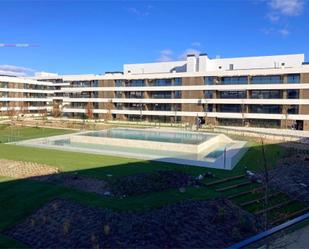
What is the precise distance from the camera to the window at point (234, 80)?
159 ft

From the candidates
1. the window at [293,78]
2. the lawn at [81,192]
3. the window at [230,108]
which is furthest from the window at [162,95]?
the lawn at [81,192]

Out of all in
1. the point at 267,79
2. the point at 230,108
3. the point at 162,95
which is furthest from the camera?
the point at 162,95

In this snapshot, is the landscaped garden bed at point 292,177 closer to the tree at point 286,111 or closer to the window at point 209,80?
the tree at point 286,111

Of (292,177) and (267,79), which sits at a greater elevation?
(267,79)

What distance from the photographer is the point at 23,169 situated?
18422 millimetres

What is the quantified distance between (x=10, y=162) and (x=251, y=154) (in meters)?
18.2

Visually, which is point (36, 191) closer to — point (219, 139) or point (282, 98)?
point (219, 139)

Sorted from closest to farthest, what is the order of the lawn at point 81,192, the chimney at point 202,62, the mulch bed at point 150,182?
the lawn at point 81,192
the mulch bed at point 150,182
the chimney at point 202,62

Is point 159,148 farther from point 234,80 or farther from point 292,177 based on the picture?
point 234,80

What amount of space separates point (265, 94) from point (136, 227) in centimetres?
4106

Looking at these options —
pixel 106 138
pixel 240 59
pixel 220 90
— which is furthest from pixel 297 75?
pixel 106 138

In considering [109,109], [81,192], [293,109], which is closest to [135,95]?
[109,109]

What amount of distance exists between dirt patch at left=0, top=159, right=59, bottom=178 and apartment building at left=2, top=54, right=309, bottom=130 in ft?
117

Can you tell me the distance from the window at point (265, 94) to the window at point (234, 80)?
2.35 m
